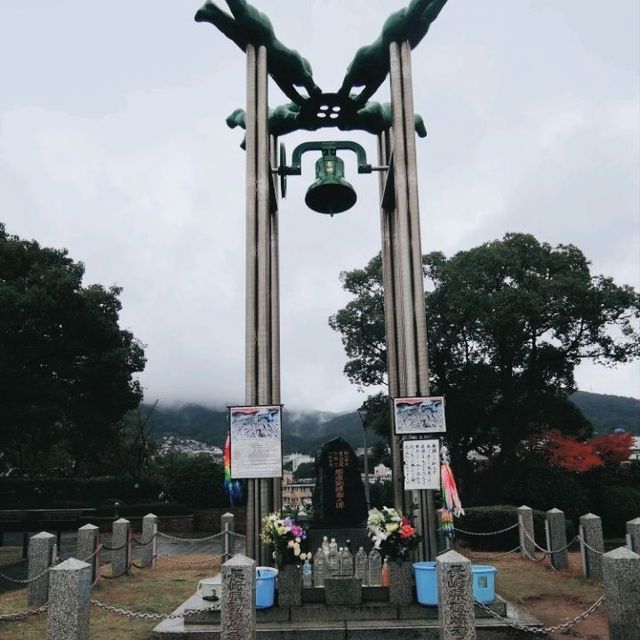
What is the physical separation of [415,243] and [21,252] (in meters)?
19.9

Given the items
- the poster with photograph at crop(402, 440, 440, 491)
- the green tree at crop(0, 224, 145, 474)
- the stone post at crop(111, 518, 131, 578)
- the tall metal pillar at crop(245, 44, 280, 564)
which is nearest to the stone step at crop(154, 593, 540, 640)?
the tall metal pillar at crop(245, 44, 280, 564)

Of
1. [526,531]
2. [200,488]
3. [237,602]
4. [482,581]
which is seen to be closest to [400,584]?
[482,581]

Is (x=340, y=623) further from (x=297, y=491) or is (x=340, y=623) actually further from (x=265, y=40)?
(x=297, y=491)

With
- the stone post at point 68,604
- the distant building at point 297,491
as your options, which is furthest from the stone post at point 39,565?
the stone post at point 68,604

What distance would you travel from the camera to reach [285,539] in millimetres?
8414

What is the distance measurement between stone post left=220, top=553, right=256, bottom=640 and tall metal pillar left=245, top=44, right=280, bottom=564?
12.5ft

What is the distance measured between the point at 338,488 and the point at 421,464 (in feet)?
7.44

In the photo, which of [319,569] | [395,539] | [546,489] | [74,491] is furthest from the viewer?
[74,491]

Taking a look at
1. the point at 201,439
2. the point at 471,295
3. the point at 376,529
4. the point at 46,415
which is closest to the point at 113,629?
the point at 376,529

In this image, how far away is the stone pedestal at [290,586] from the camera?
8.16 metres

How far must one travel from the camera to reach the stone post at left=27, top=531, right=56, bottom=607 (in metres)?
10.3

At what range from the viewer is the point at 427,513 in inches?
374

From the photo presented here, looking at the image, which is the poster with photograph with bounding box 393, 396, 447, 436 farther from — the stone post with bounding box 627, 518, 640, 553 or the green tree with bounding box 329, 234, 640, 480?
the green tree with bounding box 329, 234, 640, 480

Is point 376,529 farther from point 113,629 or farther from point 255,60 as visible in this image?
→ point 255,60
